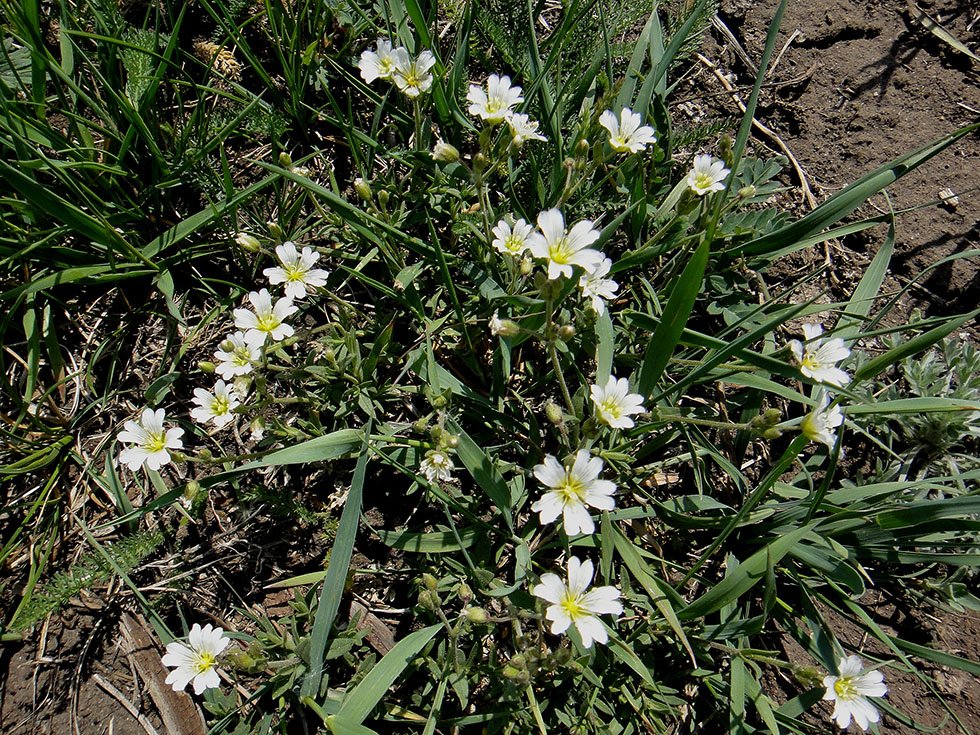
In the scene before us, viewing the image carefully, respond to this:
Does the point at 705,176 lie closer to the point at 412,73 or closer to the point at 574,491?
the point at 412,73

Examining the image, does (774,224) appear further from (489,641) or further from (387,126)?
(489,641)

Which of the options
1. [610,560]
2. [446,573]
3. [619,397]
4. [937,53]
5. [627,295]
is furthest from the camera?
[937,53]

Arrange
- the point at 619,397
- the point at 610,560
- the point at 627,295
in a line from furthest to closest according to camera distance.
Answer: the point at 627,295 < the point at 610,560 < the point at 619,397

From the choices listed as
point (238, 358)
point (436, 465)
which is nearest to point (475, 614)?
point (436, 465)

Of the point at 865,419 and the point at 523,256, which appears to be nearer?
the point at 523,256

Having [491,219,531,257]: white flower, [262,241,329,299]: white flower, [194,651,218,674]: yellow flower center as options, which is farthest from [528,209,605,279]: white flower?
[194,651,218,674]: yellow flower center

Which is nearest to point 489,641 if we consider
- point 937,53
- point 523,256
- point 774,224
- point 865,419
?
point 523,256

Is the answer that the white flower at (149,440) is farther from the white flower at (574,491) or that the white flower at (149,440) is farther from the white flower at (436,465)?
the white flower at (574,491)
